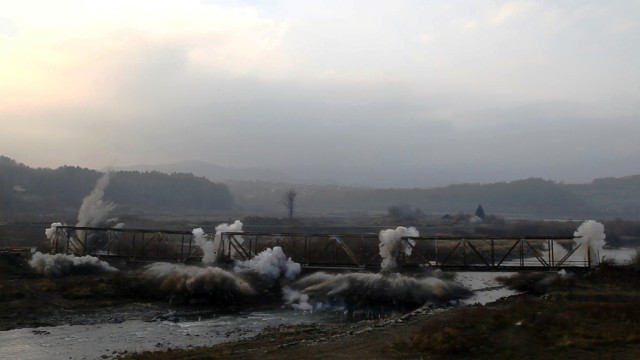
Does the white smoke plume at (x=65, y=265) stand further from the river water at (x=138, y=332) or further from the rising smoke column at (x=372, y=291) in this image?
the rising smoke column at (x=372, y=291)

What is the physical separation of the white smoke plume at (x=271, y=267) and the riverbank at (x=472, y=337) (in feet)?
53.9

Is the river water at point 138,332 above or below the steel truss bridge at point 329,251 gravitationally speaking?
below

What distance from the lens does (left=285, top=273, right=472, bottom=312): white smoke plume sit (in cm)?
4088

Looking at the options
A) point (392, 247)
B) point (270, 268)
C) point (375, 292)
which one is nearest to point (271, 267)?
point (270, 268)

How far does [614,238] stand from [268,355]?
420 ft

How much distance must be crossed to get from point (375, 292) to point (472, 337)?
18.2 meters

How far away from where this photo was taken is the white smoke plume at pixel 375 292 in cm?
4088

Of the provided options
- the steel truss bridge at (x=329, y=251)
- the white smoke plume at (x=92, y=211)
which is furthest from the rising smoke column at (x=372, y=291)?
the white smoke plume at (x=92, y=211)

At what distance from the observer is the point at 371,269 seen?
49000 mm

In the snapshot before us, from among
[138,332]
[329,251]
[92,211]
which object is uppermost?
[92,211]

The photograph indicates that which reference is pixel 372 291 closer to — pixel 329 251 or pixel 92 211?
pixel 329 251

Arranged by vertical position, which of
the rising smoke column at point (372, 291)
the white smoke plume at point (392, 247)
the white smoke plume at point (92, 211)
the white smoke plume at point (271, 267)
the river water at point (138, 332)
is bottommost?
the river water at point (138, 332)

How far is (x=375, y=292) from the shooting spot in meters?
41.9

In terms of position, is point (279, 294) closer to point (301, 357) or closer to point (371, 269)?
point (371, 269)
